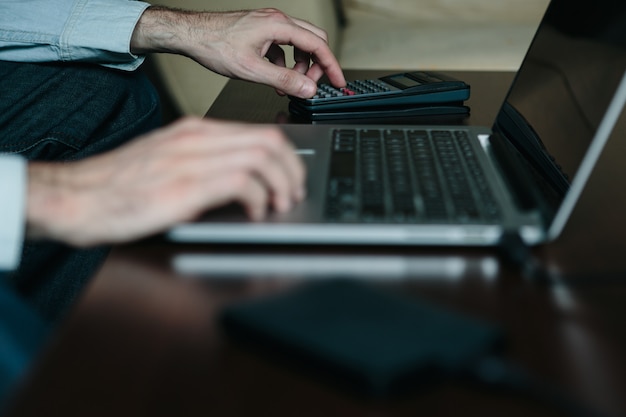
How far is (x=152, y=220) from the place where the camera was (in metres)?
0.57

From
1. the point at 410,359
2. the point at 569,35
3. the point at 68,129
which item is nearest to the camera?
the point at 410,359

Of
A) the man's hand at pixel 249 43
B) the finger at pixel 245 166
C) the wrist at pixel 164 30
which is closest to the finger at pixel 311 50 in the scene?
the man's hand at pixel 249 43

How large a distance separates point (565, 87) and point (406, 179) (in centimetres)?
22

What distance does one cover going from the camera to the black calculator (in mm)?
1054

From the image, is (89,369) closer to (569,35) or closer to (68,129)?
(569,35)

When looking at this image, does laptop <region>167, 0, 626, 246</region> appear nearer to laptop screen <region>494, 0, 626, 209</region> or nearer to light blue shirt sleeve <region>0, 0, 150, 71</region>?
laptop screen <region>494, 0, 626, 209</region>

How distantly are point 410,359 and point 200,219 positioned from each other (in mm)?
272

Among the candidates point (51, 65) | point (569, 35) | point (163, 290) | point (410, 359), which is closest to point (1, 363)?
point (163, 290)

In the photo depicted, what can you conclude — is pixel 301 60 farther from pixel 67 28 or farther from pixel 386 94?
pixel 67 28

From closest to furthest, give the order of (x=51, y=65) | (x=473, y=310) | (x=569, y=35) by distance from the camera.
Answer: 1. (x=473, y=310)
2. (x=569, y=35)
3. (x=51, y=65)

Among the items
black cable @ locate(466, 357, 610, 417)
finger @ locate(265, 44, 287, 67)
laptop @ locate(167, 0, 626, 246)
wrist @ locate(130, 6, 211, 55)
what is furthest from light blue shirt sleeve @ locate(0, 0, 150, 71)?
black cable @ locate(466, 357, 610, 417)

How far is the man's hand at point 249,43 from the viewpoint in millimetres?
1095

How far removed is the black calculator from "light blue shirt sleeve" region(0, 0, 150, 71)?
0.32 metres

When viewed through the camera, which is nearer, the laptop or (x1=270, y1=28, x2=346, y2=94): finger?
the laptop
